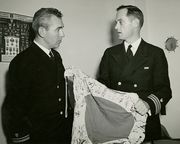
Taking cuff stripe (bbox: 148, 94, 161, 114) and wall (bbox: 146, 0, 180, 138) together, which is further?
wall (bbox: 146, 0, 180, 138)

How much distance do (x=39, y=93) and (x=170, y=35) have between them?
1.75 m

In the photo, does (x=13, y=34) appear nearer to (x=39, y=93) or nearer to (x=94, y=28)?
(x=39, y=93)

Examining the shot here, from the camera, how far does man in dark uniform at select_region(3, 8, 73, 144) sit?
1979 mm

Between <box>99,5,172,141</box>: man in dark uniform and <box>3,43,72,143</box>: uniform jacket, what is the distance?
49cm

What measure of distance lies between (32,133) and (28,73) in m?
0.44

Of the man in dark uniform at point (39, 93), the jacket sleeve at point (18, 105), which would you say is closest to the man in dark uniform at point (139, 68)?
the man in dark uniform at point (39, 93)

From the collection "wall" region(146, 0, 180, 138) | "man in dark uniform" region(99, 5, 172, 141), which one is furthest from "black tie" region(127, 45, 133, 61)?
"wall" region(146, 0, 180, 138)

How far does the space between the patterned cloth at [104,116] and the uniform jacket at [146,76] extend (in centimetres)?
21

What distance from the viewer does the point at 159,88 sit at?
2.13 m

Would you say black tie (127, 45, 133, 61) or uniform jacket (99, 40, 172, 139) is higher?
black tie (127, 45, 133, 61)

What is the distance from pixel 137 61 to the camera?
2217 mm

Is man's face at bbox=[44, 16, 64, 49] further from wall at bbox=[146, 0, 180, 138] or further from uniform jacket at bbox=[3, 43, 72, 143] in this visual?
wall at bbox=[146, 0, 180, 138]

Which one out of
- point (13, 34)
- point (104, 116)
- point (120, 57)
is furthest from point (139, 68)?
point (13, 34)

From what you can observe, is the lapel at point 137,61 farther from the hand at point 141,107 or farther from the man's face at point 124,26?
the hand at point 141,107
